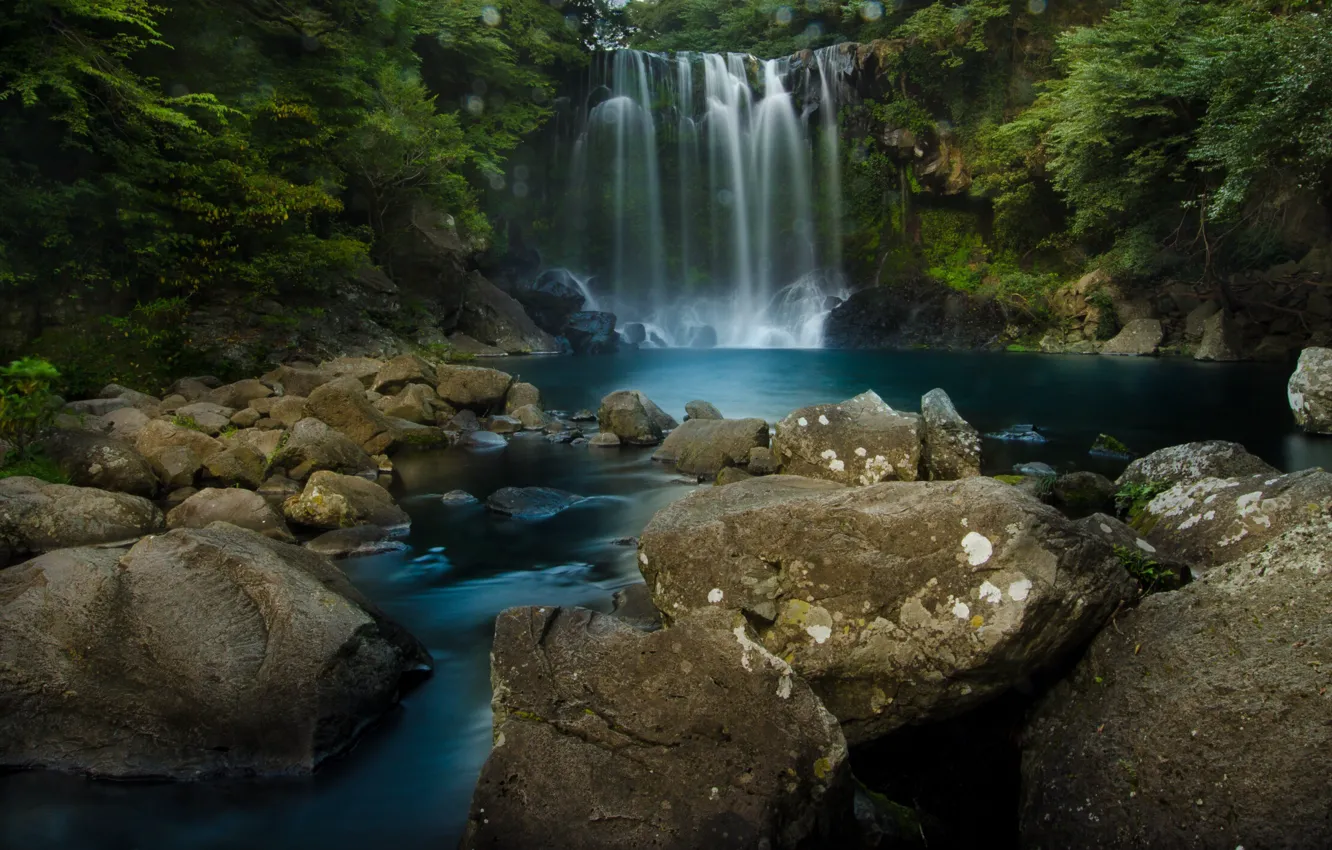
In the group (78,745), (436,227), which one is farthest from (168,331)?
(78,745)

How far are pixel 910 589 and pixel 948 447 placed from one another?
232 inches

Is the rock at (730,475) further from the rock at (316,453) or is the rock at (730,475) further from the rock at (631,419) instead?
the rock at (316,453)

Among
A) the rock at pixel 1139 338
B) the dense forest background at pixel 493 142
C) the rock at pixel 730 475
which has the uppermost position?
the dense forest background at pixel 493 142

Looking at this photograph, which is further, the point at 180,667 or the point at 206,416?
the point at 206,416

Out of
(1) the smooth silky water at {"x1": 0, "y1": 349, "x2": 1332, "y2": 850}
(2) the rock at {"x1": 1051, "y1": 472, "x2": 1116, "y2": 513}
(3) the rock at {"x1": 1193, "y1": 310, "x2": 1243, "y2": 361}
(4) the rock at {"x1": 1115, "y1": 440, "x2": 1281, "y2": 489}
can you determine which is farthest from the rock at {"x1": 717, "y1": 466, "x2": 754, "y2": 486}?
(3) the rock at {"x1": 1193, "y1": 310, "x2": 1243, "y2": 361}

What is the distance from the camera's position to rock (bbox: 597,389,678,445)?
15.0 m

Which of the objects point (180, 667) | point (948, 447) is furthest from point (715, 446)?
point (180, 667)

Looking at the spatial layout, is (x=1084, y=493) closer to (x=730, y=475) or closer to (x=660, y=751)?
(x=730, y=475)

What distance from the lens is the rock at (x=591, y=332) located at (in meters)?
35.8

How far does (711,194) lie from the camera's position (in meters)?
42.7

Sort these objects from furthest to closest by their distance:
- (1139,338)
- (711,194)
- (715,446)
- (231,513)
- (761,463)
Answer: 1. (711,194)
2. (1139,338)
3. (715,446)
4. (761,463)
5. (231,513)

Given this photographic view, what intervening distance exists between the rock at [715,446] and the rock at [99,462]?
6.86 metres

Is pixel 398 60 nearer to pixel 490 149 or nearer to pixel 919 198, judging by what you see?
pixel 490 149

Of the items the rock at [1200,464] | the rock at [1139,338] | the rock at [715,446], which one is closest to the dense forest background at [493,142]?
the rock at [1139,338]
